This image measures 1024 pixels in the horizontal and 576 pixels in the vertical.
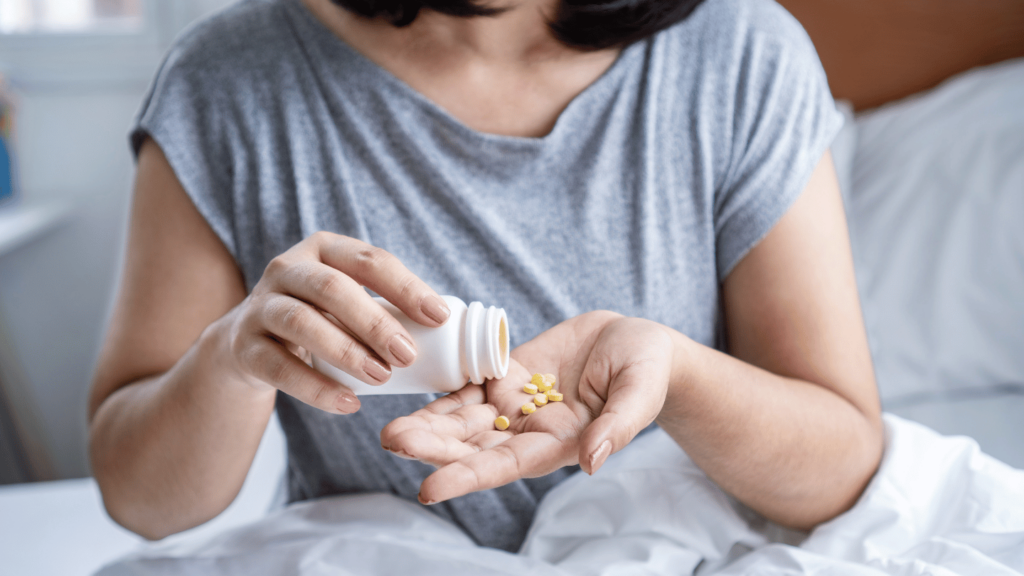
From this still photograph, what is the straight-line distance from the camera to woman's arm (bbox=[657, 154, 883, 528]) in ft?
2.05

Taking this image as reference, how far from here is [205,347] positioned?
573 millimetres

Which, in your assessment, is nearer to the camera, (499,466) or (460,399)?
(499,466)

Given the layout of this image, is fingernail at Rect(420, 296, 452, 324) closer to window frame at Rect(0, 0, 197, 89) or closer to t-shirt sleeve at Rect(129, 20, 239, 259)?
t-shirt sleeve at Rect(129, 20, 239, 259)

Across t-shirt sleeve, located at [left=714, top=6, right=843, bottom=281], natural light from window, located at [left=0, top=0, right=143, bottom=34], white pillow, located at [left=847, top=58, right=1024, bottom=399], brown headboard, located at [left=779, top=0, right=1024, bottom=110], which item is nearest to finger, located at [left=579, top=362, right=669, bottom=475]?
t-shirt sleeve, located at [left=714, top=6, right=843, bottom=281]

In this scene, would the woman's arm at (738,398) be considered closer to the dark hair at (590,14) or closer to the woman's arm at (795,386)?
the woman's arm at (795,386)

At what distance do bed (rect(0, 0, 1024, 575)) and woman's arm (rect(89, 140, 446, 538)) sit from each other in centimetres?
9

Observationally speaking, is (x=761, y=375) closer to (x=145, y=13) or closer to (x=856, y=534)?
(x=856, y=534)

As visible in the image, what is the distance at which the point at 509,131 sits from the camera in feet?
2.58

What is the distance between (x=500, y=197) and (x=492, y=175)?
0.03 m

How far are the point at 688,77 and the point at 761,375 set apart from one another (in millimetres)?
358

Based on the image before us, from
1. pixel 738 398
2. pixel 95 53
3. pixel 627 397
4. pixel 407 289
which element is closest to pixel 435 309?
pixel 407 289

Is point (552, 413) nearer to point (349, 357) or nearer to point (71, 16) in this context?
point (349, 357)

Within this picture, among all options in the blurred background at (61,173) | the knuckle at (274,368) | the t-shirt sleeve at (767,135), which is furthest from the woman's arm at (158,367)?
the blurred background at (61,173)

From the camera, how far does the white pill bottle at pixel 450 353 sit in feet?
1.63
